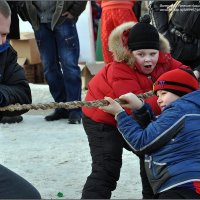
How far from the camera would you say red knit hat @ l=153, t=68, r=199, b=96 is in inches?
109

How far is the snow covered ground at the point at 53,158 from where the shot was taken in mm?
3869

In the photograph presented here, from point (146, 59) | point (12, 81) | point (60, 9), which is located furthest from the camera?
point (60, 9)

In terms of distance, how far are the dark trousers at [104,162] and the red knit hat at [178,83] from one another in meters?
0.62

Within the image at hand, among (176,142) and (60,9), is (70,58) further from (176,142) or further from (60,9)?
Result: (176,142)

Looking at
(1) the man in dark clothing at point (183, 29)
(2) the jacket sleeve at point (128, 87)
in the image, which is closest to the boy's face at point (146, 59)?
(2) the jacket sleeve at point (128, 87)

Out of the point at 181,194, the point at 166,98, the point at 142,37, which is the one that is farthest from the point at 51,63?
the point at 181,194

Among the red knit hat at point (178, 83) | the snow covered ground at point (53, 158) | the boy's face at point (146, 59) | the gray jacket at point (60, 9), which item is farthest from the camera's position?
the gray jacket at point (60, 9)

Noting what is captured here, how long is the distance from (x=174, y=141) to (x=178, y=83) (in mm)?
327

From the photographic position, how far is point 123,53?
3.34 metres

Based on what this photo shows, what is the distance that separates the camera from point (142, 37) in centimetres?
333

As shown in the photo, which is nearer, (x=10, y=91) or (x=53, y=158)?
(x=10, y=91)

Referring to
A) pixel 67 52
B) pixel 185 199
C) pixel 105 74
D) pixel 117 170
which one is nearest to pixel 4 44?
pixel 105 74

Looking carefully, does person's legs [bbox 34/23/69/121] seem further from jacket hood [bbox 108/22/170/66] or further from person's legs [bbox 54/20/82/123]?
jacket hood [bbox 108/22/170/66]

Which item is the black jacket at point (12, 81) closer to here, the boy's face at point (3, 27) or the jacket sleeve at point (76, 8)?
the boy's face at point (3, 27)
